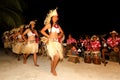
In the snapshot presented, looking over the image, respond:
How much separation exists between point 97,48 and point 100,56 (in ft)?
1.05

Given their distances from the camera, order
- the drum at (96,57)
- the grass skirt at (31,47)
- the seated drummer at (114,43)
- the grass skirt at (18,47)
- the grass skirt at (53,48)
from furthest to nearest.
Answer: the grass skirt at (18,47) < the seated drummer at (114,43) < the drum at (96,57) < the grass skirt at (31,47) < the grass skirt at (53,48)

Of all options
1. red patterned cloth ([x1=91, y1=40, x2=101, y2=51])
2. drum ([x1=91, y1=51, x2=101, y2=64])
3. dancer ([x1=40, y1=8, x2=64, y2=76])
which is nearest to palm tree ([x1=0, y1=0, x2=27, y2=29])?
red patterned cloth ([x1=91, y1=40, x2=101, y2=51])

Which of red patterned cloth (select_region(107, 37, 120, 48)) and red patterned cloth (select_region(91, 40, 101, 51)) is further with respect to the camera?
red patterned cloth (select_region(107, 37, 120, 48))

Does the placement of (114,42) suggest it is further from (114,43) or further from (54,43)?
(54,43)

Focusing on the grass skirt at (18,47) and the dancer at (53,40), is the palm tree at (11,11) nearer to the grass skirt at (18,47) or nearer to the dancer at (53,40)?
the grass skirt at (18,47)

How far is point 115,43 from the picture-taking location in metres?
10.1

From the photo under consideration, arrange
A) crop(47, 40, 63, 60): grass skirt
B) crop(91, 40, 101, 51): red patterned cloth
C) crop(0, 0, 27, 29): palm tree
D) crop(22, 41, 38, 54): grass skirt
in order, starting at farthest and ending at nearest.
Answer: crop(0, 0, 27, 29): palm tree < crop(91, 40, 101, 51): red patterned cloth < crop(22, 41, 38, 54): grass skirt < crop(47, 40, 63, 60): grass skirt

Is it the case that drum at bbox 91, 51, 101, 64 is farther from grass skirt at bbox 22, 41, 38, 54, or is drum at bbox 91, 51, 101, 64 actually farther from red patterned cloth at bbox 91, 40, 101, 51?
grass skirt at bbox 22, 41, 38, 54

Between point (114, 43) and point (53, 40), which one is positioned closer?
point (53, 40)

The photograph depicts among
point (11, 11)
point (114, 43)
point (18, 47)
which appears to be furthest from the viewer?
point (11, 11)

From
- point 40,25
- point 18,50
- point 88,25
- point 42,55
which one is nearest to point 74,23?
point 88,25

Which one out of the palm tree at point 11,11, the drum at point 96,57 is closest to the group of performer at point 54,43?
the drum at point 96,57

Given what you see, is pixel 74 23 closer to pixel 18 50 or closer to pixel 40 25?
pixel 40 25

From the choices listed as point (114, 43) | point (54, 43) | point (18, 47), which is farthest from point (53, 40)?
point (18, 47)
